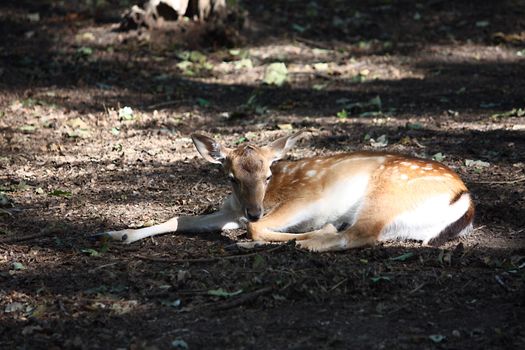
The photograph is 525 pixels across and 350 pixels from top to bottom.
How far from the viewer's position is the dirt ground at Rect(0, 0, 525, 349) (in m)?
4.90

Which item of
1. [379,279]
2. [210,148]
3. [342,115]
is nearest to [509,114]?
[342,115]

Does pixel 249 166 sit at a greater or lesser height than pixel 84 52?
greater

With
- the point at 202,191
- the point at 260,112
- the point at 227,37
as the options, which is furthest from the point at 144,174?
the point at 227,37

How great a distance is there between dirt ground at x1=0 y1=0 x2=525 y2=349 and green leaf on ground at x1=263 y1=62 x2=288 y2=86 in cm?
10

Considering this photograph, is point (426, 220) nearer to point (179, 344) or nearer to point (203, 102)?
point (179, 344)

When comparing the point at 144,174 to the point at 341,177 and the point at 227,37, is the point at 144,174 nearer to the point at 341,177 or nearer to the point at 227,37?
the point at 341,177

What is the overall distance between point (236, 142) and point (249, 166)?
2687 mm

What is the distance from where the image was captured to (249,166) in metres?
6.32

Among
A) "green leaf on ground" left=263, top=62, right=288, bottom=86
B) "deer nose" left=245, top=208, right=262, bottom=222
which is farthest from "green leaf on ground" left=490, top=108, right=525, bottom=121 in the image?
"deer nose" left=245, top=208, right=262, bottom=222

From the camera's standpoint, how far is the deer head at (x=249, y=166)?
6215 mm

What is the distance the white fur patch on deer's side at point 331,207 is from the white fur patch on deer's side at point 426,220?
341 mm

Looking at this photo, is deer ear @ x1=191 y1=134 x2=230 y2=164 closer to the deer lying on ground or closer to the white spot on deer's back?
the deer lying on ground

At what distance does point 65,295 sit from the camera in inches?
207

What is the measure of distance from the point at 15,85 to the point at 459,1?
800cm
